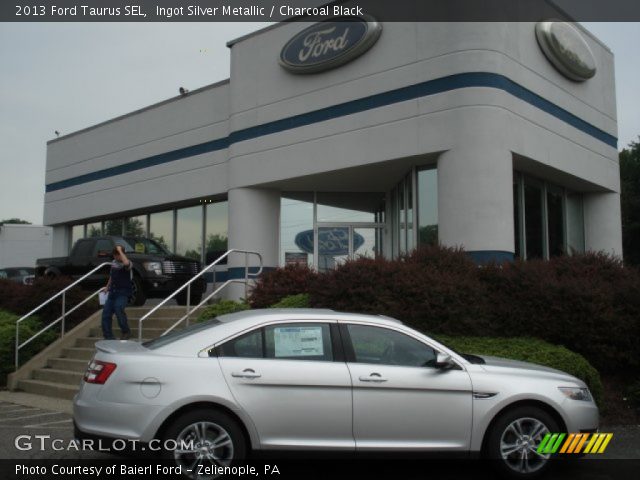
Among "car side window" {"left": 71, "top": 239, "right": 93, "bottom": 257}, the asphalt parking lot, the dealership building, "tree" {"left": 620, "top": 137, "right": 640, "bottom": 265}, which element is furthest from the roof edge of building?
"tree" {"left": 620, "top": 137, "right": 640, "bottom": 265}

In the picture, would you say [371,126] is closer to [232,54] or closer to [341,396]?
[232,54]

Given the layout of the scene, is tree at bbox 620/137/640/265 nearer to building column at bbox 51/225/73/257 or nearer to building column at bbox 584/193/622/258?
building column at bbox 584/193/622/258

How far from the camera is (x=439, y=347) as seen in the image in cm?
573

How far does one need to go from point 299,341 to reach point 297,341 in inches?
0.7

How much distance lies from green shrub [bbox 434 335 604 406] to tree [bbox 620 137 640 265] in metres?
25.6

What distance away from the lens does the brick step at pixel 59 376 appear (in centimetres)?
1040

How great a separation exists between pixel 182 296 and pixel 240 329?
9571mm

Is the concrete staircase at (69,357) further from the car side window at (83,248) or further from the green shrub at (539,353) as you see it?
the green shrub at (539,353)

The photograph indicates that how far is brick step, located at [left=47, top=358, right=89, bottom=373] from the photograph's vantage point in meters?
10.9

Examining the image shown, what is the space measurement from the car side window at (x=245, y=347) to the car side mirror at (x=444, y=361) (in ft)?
4.81

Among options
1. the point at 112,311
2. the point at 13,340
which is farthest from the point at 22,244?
the point at 112,311

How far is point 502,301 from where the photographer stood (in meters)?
9.48

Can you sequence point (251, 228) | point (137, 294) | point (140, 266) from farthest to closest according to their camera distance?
point (251, 228), point (140, 266), point (137, 294)

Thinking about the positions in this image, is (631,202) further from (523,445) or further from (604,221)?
(523,445)
